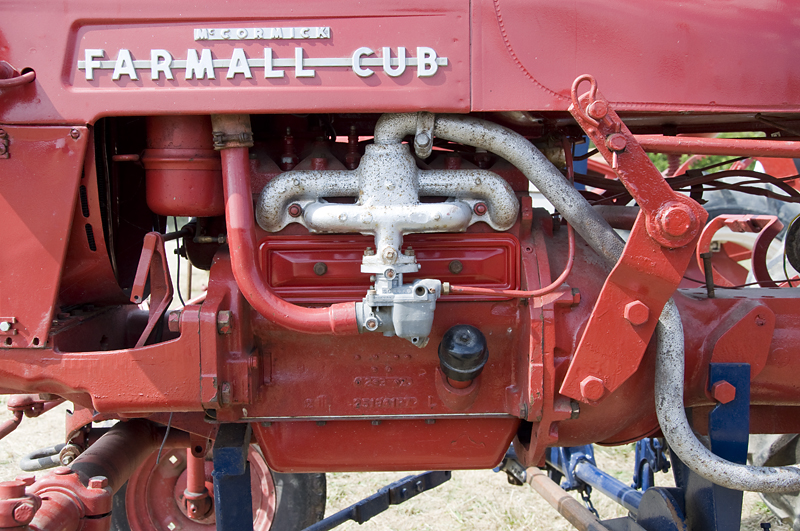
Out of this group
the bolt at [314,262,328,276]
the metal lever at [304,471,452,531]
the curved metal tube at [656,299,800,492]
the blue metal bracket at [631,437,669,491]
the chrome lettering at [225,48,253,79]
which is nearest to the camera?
the chrome lettering at [225,48,253,79]

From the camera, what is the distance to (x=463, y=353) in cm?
162

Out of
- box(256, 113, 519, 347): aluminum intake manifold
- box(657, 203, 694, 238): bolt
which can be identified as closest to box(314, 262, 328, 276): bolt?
box(256, 113, 519, 347): aluminum intake manifold

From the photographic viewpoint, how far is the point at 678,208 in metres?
1.54

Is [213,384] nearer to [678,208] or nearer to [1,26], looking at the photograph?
[1,26]

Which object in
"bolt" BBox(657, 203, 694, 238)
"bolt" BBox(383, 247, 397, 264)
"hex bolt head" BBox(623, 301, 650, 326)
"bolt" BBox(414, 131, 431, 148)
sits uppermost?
"bolt" BBox(414, 131, 431, 148)

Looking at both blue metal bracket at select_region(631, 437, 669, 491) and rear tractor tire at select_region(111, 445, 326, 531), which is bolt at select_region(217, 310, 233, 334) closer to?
rear tractor tire at select_region(111, 445, 326, 531)

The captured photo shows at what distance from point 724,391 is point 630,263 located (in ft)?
1.69

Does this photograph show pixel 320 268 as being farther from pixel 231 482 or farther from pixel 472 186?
Result: pixel 231 482

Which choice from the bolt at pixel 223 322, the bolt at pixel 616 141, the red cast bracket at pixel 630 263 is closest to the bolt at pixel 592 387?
the red cast bracket at pixel 630 263

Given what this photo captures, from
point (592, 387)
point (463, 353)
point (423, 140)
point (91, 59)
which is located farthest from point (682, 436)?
point (91, 59)

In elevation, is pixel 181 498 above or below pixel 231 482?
below

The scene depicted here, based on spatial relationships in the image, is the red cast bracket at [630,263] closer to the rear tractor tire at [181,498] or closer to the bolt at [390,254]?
the bolt at [390,254]

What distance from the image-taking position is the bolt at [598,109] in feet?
4.86

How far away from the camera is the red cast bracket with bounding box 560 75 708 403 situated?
153 centimetres
